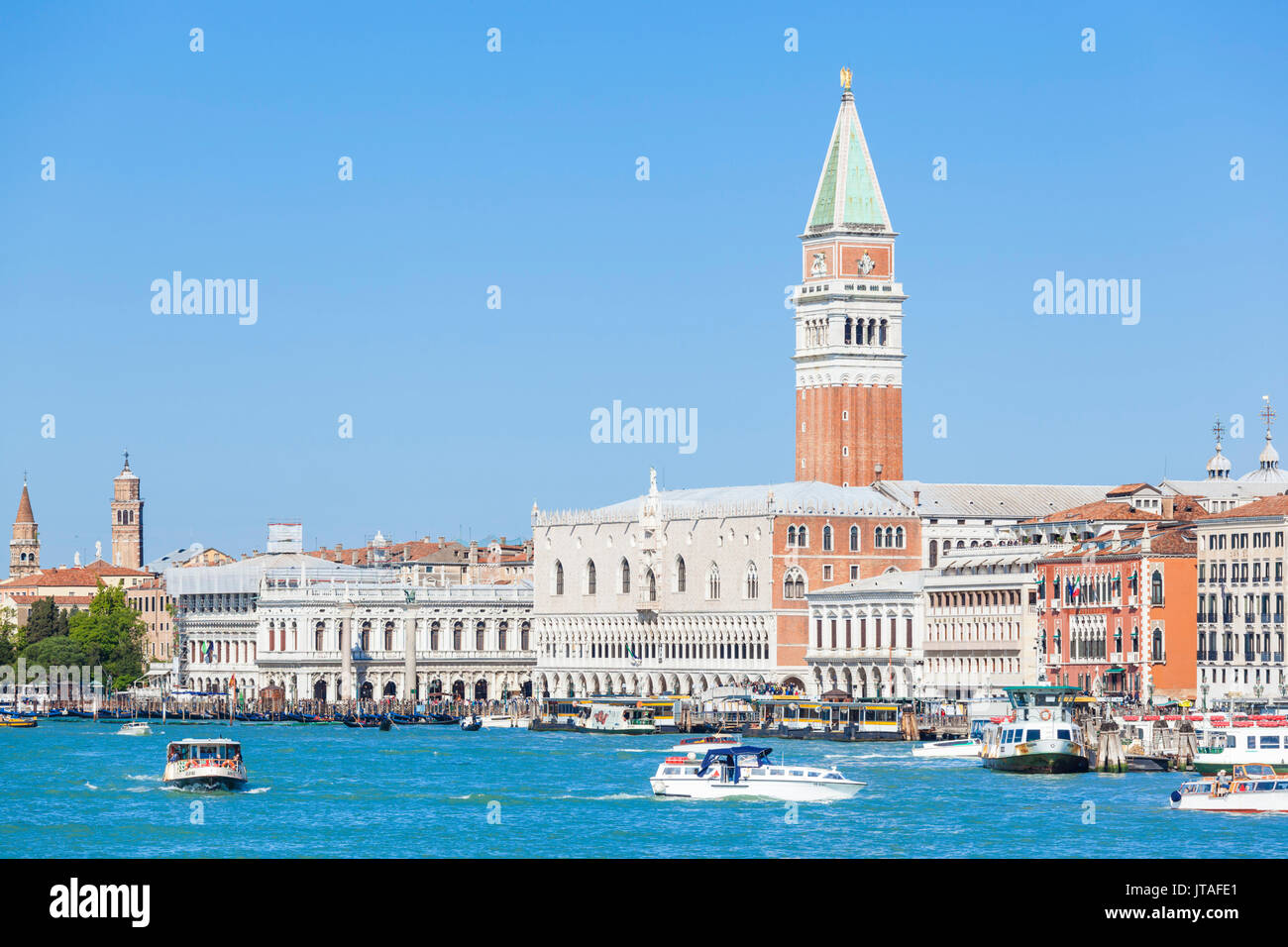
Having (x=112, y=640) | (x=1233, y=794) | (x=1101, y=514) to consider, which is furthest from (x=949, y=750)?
(x=112, y=640)

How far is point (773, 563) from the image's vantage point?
105500 millimetres

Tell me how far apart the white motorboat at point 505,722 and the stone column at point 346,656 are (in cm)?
1992

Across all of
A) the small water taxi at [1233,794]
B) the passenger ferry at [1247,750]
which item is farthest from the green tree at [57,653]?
the small water taxi at [1233,794]

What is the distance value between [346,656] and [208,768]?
67.7 m

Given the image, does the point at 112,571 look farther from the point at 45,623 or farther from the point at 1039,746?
the point at 1039,746

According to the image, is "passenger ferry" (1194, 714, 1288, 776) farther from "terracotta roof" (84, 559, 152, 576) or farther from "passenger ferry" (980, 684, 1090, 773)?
"terracotta roof" (84, 559, 152, 576)

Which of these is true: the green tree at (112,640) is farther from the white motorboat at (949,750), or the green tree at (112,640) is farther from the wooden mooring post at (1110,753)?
the wooden mooring post at (1110,753)

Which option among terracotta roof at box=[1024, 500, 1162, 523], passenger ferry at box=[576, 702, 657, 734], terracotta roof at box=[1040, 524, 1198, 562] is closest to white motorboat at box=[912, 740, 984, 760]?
terracotta roof at box=[1040, 524, 1198, 562]

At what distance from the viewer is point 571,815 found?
161ft

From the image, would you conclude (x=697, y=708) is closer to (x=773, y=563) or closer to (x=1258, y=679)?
(x=773, y=563)

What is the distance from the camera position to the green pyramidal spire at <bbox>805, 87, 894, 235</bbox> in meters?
113

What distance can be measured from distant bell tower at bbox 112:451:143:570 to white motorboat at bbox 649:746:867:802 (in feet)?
418
